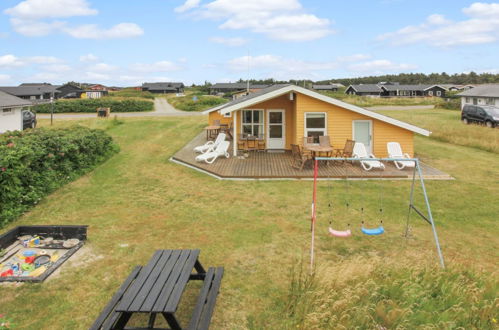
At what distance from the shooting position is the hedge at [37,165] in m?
8.51

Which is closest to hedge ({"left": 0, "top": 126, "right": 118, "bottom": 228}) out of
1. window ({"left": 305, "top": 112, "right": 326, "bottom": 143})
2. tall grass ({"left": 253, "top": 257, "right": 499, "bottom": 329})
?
tall grass ({"left": 253, "top": 257, "right": 499, "bottom": 329})

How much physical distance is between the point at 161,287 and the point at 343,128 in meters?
12.2

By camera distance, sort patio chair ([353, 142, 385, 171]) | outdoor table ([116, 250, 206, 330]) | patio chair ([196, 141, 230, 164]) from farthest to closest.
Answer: patio chair ([196, 141, 230, 164]) < patio chair ([353, 142, 385, 171]) < outdoor table ([116, 250, 206, 330])

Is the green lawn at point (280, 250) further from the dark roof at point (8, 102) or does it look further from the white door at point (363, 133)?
the dark roof at point (8, 102)

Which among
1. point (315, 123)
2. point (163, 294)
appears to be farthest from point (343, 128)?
point (163, 294)

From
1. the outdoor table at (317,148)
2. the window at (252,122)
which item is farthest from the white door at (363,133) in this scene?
the window at (252,122)

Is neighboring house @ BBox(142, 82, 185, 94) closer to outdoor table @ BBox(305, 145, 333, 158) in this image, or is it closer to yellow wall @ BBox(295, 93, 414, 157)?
yellow wall @ BBox(295, 93, 414, 157)

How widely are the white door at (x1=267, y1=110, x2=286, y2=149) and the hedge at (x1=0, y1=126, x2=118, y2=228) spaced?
7735 mm

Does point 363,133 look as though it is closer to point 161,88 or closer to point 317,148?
point 317,148

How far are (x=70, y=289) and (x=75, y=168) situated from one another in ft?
27.6

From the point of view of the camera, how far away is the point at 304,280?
5660mm

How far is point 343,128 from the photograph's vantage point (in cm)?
1508

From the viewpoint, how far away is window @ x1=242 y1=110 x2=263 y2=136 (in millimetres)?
17031

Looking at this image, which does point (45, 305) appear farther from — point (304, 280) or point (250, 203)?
point (250, 203)
